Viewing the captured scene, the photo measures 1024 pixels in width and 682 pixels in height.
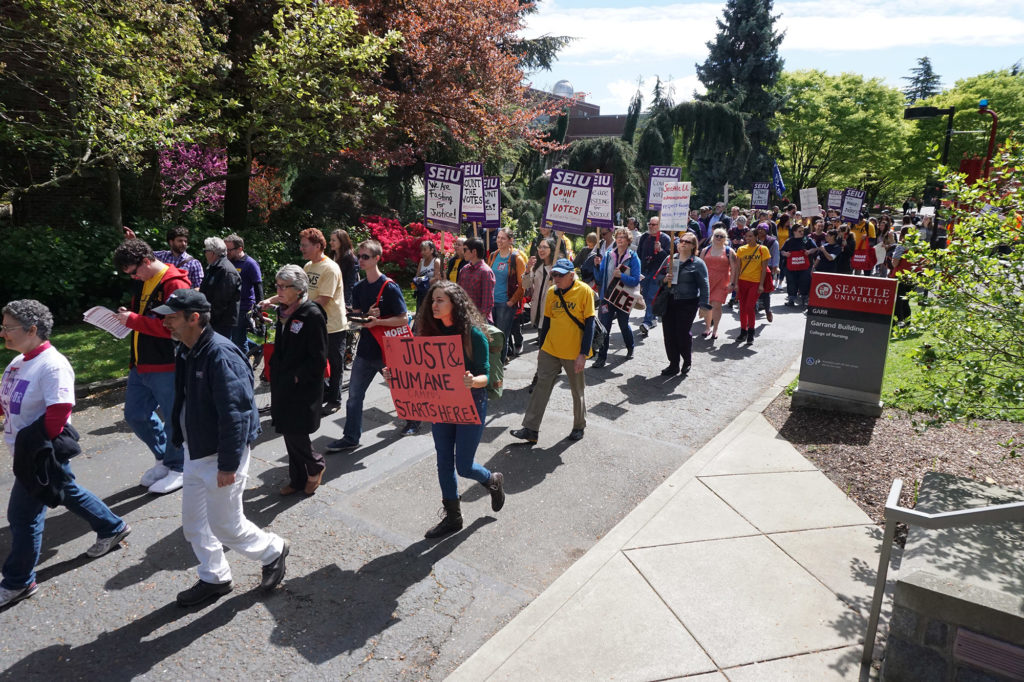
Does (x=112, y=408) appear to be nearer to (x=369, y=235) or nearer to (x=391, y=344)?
(x=391, y=344)

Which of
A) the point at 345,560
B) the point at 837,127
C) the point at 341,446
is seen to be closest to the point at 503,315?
the point at 341,446

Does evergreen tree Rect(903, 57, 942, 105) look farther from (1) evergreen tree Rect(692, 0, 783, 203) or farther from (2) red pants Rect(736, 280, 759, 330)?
(2) red pants Rect(736, 280, 759, 330)

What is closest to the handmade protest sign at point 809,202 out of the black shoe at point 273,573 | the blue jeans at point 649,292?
the blue jeans at point 649,292

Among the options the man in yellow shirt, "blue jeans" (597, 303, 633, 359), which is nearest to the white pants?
the man in yellow shirt

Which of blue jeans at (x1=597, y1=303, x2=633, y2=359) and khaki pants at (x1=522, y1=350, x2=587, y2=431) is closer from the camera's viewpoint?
khaki pants at (x1=522, y1=350, x2=587, y2=431)

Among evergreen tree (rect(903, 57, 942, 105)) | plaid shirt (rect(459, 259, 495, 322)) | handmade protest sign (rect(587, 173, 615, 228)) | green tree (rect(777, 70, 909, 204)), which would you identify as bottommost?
plaid shirt (rect(459, 259, 495, 322))

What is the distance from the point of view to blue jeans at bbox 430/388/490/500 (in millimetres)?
4684

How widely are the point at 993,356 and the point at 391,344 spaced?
166 inches

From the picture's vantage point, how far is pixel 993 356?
441cm

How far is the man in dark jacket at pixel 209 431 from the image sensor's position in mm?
3693

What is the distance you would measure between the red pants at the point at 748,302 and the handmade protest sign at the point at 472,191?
463 centimetres

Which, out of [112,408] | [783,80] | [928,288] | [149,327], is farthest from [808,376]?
[783,80]

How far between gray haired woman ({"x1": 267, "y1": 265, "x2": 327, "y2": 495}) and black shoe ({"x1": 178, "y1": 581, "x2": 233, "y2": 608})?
54.2 inches

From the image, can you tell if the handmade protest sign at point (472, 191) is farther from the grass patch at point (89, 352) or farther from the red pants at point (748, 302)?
the grass patch at point (89, 352)
